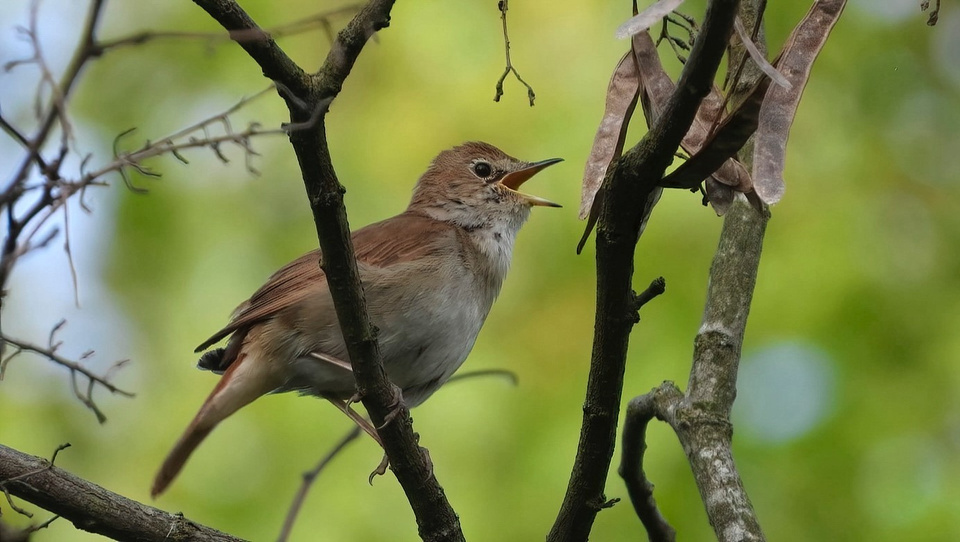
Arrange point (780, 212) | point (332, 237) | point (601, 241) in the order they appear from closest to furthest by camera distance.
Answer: point (601, 241) → point (332, 237) → point (780, 212)

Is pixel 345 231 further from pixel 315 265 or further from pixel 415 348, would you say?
pixel 315 265

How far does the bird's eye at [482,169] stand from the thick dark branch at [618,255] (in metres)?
2.54

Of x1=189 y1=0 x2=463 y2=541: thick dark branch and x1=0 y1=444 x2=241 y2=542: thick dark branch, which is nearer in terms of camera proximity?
x1=189 y1=0 x2=463 y2=541: thick dark branch

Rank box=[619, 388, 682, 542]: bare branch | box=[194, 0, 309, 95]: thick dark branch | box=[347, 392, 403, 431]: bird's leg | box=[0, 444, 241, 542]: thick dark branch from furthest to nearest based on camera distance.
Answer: box=[619, 388, 682, 542]: bare branch
box=[347, 392, 403, 431]: bird's leg
box=[0, 444, 241, 542]: thick dark branch
box=[194, 0, 309, 95]: thick dark branch

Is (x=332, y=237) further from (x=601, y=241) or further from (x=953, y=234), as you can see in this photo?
(x=953, y=234)

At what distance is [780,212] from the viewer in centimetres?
602

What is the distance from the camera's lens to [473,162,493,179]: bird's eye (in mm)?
5566

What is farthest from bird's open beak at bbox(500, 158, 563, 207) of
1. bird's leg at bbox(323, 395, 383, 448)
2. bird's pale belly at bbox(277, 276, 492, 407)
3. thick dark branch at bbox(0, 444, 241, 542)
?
thick dark branch at bbox(0, 444, 241, 542)

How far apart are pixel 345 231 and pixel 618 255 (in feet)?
2.56

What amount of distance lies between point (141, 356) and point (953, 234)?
199 inches

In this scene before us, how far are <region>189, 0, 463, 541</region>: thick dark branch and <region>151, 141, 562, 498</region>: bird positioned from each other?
56 cm

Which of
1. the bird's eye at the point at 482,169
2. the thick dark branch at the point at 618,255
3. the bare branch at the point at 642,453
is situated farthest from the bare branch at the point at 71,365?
the bird's eye at the point at 482,169

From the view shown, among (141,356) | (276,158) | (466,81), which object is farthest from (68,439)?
(466,81)

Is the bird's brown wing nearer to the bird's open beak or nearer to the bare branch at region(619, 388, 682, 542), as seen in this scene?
the bird's open beak
